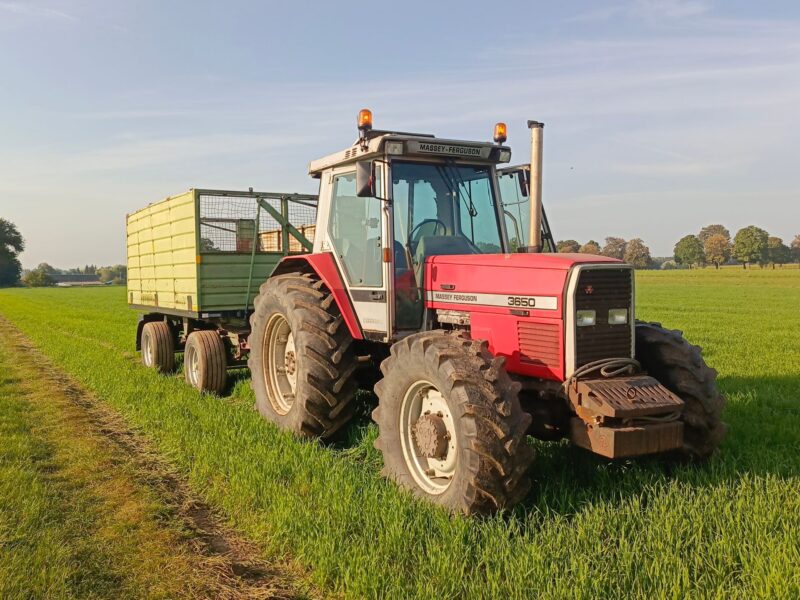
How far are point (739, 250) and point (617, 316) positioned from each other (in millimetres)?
116605

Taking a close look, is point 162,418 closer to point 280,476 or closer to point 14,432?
point 14,432

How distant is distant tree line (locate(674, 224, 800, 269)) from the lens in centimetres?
10656

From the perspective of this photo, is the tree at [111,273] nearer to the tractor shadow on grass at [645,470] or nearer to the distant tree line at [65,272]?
the distant tree line at [65,272]

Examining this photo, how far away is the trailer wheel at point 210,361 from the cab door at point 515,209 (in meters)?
4.56

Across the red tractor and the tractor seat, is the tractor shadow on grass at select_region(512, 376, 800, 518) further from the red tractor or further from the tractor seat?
the tractor seat

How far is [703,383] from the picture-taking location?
4.67m

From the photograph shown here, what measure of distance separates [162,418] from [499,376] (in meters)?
4.59

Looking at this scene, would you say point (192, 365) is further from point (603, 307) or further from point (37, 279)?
point (37, 279)

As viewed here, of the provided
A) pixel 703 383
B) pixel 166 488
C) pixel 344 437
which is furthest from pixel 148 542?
pixel 703 383

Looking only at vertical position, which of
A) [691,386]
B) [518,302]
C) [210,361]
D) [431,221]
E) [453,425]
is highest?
[431,221]

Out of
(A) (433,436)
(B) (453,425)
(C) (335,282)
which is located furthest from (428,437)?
(C) (335,282)

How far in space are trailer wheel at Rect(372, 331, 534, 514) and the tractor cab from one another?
0.86m

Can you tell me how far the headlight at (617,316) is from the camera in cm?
461

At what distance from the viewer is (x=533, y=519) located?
3967 millimetres
